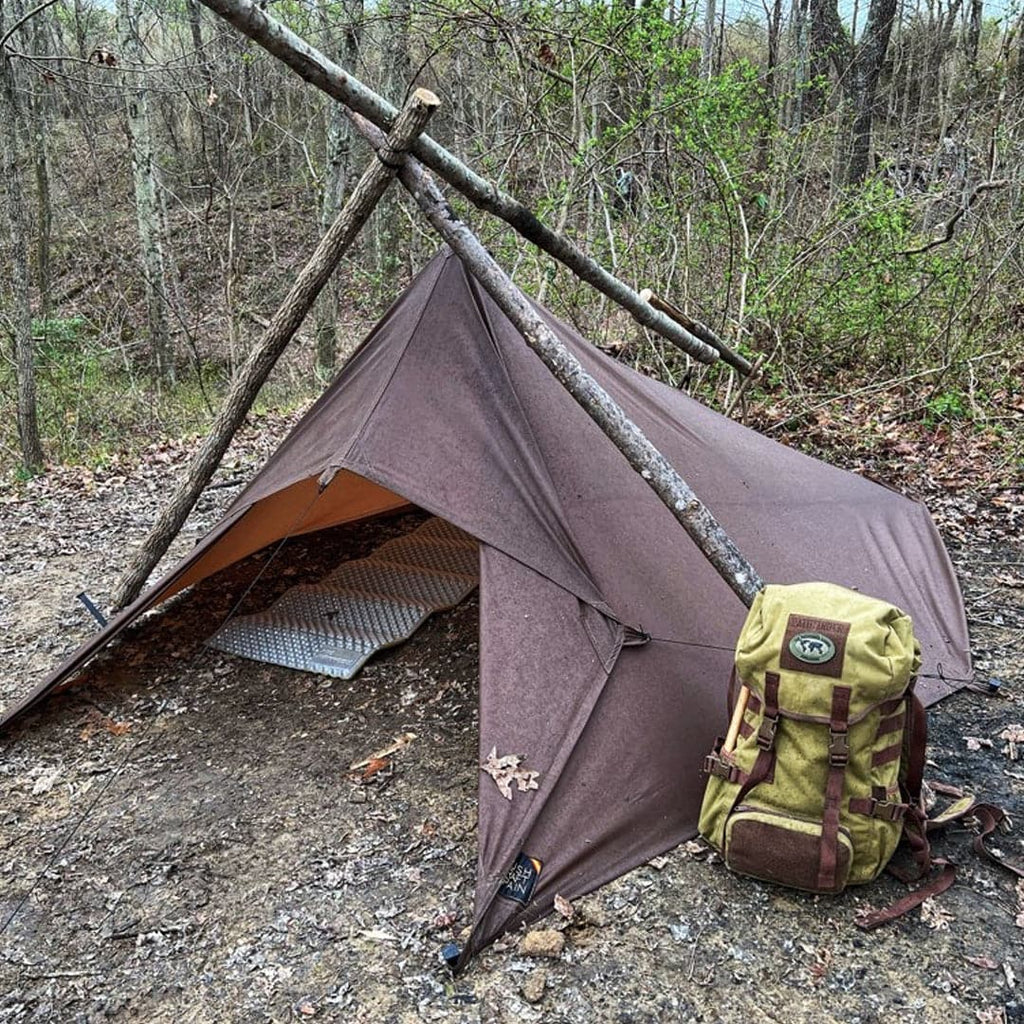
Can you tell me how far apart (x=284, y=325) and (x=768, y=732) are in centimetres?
255

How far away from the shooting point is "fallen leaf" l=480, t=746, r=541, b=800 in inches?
108

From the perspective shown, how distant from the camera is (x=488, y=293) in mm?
3357

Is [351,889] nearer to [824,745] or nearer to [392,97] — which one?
[824,745]

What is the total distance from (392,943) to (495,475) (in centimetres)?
157

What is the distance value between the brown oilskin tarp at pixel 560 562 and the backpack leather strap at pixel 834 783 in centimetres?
47

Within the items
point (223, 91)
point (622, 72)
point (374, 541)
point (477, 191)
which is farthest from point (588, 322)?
point (223, 91)

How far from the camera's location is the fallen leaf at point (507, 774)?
2.74 meters

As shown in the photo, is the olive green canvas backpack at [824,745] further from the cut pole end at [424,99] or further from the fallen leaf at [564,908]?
the cut pole end at [424,99]

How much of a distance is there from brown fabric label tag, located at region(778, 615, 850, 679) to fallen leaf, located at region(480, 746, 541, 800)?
0.84 meters

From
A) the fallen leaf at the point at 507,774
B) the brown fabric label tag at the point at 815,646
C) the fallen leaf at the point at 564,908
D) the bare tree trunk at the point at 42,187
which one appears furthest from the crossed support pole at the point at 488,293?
the bare tree trunk at the point at 42,187

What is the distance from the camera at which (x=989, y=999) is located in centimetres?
230

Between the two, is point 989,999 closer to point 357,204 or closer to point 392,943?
point 392,943

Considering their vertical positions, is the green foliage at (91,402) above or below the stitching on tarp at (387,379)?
below

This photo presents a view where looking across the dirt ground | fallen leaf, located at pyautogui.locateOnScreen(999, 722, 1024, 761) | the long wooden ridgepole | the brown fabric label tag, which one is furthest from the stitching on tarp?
fallen leaf, located at pyautogui.locateOnScreen(999, 722, 1024, 761)
